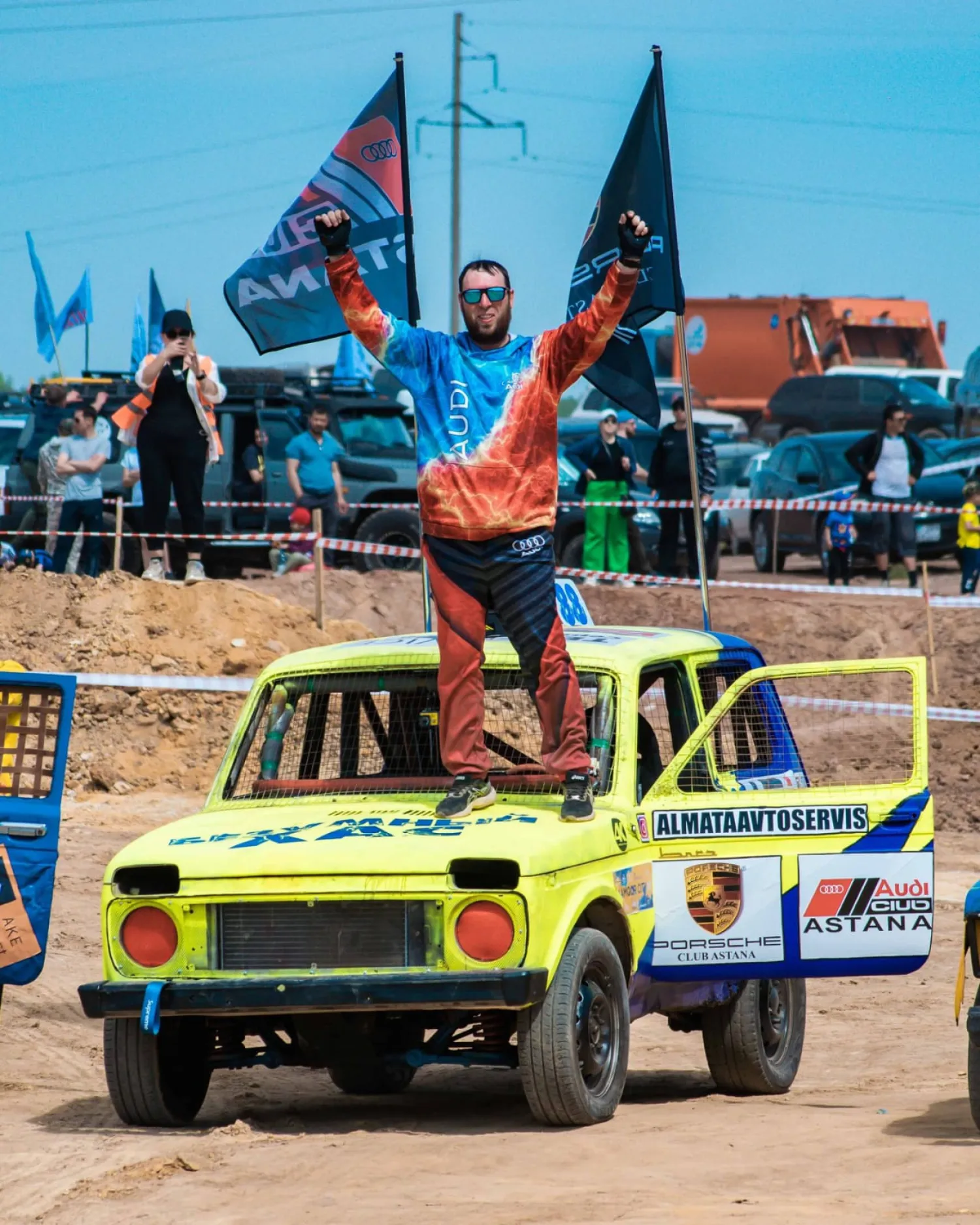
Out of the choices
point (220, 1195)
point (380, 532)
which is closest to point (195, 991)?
point (220, 1195)

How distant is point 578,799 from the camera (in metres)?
7.11

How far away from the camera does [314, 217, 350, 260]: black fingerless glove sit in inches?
292

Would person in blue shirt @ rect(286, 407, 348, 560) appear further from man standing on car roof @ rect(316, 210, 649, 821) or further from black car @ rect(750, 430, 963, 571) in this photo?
man standing on car roof @ rect(316, 210, 649, 821)

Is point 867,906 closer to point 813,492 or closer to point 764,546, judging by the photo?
point 813,492

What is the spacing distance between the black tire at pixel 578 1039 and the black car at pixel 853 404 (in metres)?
28.2

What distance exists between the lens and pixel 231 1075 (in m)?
8.77

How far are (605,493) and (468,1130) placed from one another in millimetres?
13920

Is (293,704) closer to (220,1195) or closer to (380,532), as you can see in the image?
(220,1195)

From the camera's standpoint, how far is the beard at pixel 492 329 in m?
7.40

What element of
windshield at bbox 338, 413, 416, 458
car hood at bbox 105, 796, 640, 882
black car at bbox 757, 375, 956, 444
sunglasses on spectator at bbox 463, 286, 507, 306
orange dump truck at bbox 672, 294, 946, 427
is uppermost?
orange dump truck at bbox 672, 294, 946, 427

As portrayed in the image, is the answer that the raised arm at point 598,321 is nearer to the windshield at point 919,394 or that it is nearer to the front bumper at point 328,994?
the front bumper at point 328,994

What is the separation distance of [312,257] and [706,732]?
4132 millimetres

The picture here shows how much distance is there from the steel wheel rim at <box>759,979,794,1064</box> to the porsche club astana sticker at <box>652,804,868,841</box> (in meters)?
1.19

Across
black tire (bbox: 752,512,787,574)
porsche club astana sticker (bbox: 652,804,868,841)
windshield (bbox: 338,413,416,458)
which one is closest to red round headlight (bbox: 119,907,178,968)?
porsche club astana sticker (bbox: 652,804,868,841)
